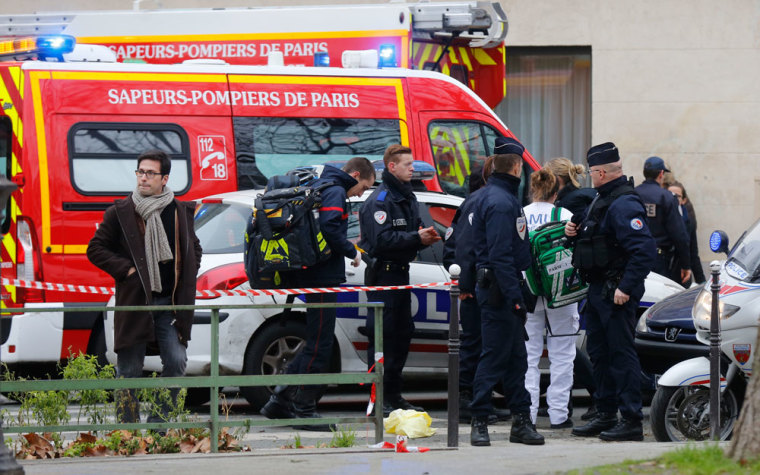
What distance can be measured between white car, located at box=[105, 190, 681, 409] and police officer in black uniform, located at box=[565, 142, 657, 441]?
4.35 ft

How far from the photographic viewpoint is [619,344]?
8.09 metres

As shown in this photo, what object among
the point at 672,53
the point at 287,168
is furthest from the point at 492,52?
the point at 672,53

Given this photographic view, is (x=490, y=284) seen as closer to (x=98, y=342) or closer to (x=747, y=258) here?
(x=747, y=258)

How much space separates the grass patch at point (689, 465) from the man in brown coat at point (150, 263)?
271cm

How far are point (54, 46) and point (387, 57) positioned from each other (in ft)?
9.23

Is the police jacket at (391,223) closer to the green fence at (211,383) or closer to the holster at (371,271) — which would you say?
the holster at (371,271)

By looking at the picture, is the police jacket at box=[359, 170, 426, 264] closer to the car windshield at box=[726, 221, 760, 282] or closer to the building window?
the car windshield at box=[726, 221, 760, 282]

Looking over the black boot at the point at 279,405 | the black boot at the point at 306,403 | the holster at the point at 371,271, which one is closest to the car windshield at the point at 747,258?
the holster at the point at 371,271

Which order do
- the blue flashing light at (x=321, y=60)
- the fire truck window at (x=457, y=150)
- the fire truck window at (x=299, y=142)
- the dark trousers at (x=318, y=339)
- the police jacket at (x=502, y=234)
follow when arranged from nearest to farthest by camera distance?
1. the police jacket at (x=502, y=234)
2. the dark trousers at (x=318, y=339)
3. the fire truck window at (x=299, y=142)
4. the fire truck window at (x=457, y=150)
5. the blue flashing light at (x=321, y=60)

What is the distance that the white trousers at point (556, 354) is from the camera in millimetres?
8672

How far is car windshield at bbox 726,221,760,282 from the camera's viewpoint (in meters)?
7.65

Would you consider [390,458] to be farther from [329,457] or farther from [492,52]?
[492,52]

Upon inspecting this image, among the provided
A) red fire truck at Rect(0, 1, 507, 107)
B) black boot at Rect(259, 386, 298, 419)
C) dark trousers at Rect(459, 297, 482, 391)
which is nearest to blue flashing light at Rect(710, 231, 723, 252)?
dark trousers at Rect(459, 297, 482, 391)

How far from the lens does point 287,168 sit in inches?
428
